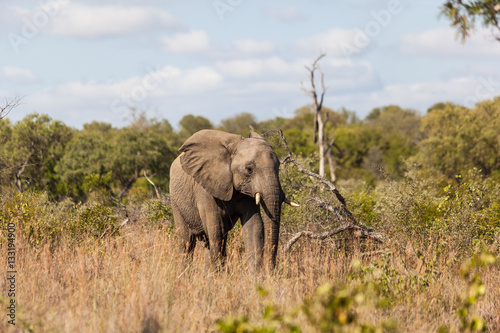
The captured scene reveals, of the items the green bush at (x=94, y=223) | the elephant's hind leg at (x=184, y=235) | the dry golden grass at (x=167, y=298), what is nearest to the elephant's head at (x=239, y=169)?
the dry golden grass at (x=167, y=298)

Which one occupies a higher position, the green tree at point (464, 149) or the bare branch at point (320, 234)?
the green tree at point (464, 149)

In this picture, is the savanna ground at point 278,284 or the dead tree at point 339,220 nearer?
the savanna ground at point 278,284

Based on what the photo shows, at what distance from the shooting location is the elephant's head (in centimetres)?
720

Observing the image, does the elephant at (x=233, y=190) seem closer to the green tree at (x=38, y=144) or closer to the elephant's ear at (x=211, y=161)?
the elephant's ear at (x=211, y=161)

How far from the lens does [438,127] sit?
1444 inches

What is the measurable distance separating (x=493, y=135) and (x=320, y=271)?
27612 millimetres

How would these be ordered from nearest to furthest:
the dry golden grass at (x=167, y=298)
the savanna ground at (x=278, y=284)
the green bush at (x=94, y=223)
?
the savanna ground at (x=278, y=284)
the dry golden grass at (x=167, y=298)
the green bush at (x=94, y=223)

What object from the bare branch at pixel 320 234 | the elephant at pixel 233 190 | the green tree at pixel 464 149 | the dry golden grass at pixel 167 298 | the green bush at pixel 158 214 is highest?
the green tree at pixel 464 149

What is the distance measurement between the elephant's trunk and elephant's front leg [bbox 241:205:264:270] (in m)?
0.10

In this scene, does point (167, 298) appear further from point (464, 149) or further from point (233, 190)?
point (464, 149)

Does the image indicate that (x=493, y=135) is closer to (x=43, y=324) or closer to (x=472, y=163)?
(x=472, y=163)

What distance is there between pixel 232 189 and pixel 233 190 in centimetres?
5

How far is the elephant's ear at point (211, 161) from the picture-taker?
7586 millimetres

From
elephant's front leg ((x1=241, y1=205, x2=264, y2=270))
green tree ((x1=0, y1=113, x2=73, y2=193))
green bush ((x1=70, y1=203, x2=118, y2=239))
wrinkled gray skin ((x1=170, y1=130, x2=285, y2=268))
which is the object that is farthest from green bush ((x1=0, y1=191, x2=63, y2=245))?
green tree ((x1=0, y1=113, x2=73, y2=193))
